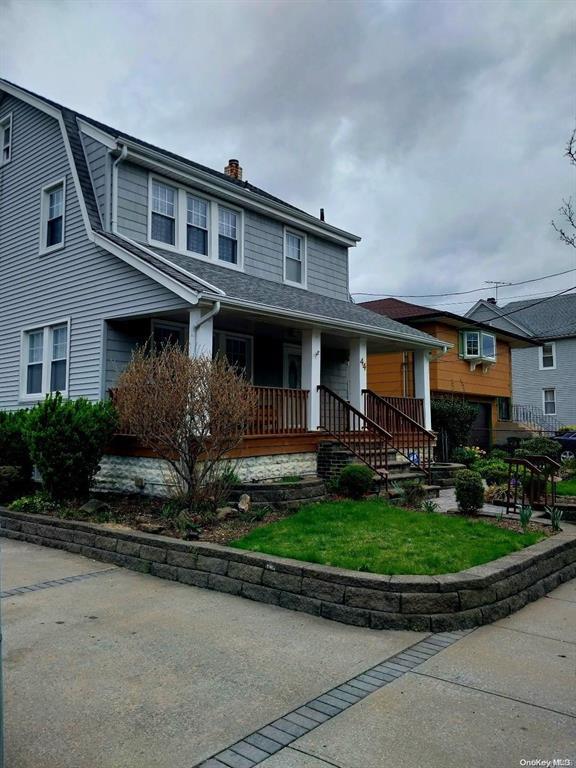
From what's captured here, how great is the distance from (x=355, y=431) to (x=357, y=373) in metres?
1.58

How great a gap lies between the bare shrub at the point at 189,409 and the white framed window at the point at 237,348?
497 centimetres

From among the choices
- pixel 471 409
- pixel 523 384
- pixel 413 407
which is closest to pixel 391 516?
pixel 413 407

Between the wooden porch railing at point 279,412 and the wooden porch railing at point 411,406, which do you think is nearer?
the wooden porch railing at point 279,412

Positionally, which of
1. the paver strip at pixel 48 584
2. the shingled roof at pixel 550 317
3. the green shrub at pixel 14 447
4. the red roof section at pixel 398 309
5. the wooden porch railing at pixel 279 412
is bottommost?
the paver strip at pixel 48 584

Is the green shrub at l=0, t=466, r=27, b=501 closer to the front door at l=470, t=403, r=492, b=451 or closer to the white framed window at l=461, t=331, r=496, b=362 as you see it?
the white framed window at l=461, t=331, r=496, b=362

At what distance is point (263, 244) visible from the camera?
14625mm

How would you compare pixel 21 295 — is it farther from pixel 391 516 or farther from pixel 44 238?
pixel 391 516

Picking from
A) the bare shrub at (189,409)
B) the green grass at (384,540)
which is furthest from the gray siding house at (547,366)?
the bare shrub at (189,409)

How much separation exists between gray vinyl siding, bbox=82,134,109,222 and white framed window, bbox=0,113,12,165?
3.51 meters

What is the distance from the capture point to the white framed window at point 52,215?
42.3 feet

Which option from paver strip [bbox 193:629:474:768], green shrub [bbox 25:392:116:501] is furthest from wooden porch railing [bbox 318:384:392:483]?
paver strip [bbox 193:629:474:768]

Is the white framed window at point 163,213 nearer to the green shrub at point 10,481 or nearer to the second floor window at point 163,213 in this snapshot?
the second floor window at point 163,213

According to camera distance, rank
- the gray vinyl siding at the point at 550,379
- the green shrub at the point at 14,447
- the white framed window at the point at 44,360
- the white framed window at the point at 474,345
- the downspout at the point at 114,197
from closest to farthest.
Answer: the green shrub at the point at 14,447
the downspout at the point at 114,197
the white framed window at the point at 44,360
the white framed window at the point at 474,345
the gray vinyl siding at the point at 550,379

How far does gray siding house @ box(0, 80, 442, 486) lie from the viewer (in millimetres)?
11086
